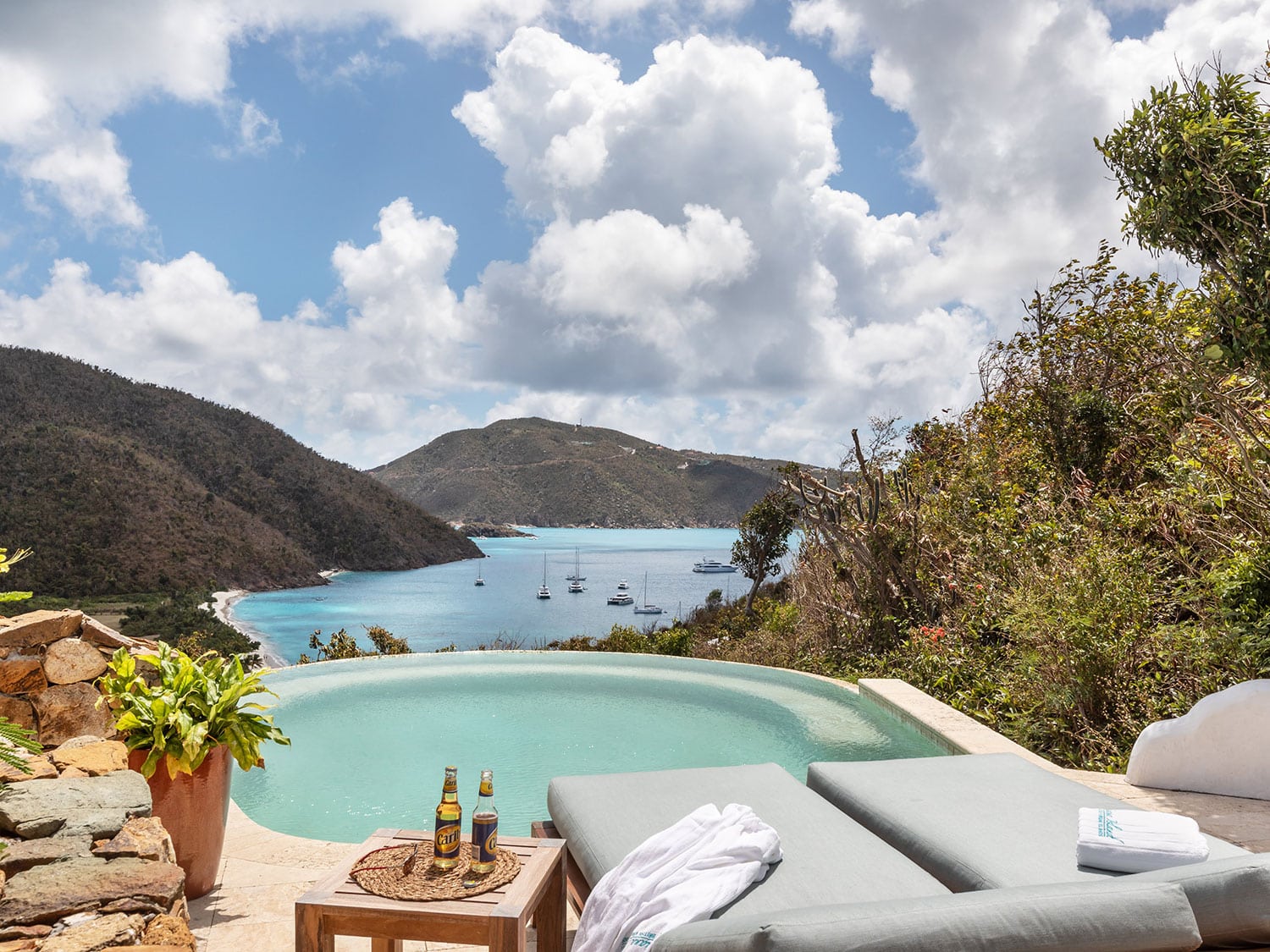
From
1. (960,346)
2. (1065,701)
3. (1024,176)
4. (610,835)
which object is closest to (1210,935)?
(610,835)

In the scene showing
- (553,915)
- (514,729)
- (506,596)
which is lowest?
(506,596)

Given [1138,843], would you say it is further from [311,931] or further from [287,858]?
[287,858]

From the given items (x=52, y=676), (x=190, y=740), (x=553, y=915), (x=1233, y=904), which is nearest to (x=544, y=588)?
(x=52, y=676)

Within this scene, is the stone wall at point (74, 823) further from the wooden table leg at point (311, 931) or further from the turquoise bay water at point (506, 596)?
the turquoise bay water at point (506, 596)

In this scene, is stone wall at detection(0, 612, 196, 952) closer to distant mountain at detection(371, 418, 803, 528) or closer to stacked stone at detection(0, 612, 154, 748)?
stacked stone at detection(0, 612, 154, 748)

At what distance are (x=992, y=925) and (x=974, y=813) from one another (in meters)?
1.35

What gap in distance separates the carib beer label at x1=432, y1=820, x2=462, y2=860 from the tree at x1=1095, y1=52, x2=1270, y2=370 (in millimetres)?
4206

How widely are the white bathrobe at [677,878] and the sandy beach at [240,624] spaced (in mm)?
21073

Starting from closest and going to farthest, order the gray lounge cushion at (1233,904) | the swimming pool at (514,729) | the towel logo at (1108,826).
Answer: the gray lounge cushion at (1233,904) → the towel logo at (1108,826) → the swimming pool at (514,729)

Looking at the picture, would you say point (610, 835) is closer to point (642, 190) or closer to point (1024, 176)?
point (1024, 176)

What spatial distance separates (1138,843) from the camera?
2.29 meters

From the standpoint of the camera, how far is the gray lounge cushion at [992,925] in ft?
5.06

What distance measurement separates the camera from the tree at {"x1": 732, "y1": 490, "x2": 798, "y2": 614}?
1827cm

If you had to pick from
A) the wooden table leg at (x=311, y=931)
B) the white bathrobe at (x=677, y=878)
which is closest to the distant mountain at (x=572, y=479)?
the white bathrobe at (x=677, y=878)
